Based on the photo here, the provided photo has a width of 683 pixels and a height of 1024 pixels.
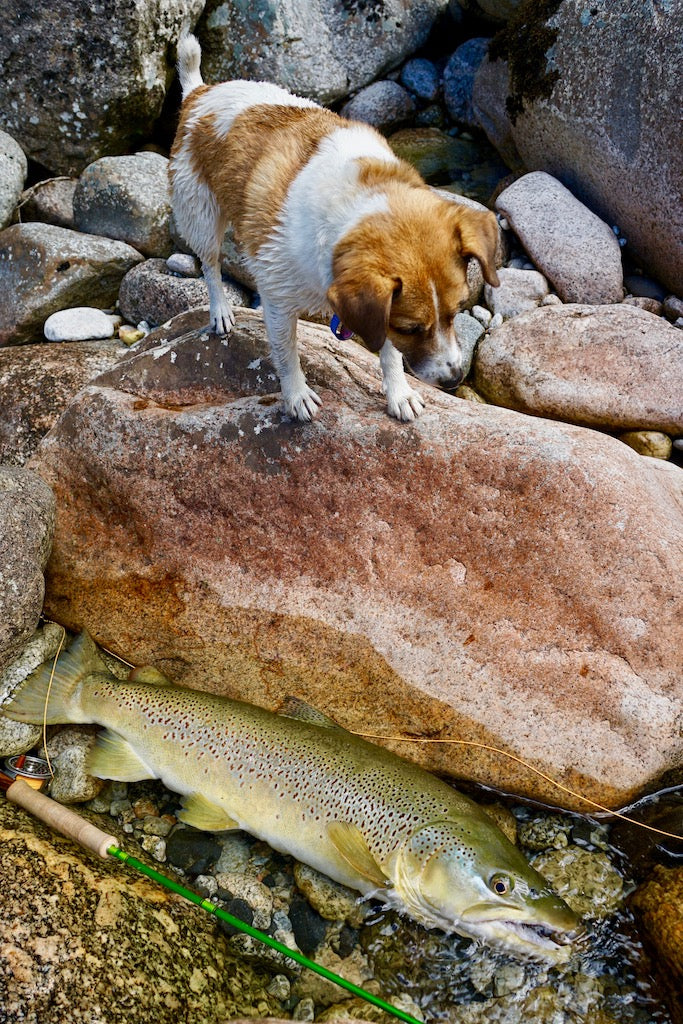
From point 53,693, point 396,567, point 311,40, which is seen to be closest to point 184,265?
point 311,40

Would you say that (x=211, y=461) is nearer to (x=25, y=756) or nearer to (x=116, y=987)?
(x=25, y=756)

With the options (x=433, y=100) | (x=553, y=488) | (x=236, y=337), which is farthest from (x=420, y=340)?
(x=433, y=100)

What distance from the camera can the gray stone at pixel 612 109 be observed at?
6.87m

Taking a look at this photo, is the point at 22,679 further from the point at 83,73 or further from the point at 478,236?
the point at 83,73

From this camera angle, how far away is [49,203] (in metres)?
8.37

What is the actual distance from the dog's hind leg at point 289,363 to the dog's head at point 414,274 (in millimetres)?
935

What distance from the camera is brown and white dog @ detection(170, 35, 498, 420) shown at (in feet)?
12.0

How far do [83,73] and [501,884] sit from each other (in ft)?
27.5

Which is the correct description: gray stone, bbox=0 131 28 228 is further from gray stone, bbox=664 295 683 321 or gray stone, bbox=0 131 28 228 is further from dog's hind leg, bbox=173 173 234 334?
gray stone, bbox=664 295 683 321

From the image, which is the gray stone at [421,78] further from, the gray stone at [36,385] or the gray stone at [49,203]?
the gray stone at [36,385]

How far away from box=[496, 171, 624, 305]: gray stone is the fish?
4839 millimetres

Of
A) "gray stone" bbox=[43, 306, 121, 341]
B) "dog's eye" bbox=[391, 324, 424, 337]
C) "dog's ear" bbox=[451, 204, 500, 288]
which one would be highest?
"dog's ear" bbox=[451, 204, 500, 288]

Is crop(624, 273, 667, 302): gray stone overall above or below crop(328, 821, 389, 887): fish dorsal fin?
above

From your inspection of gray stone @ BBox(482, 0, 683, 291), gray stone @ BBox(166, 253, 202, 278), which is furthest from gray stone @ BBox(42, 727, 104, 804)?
gray stone @ BBox(482, 0, 683, 291)
